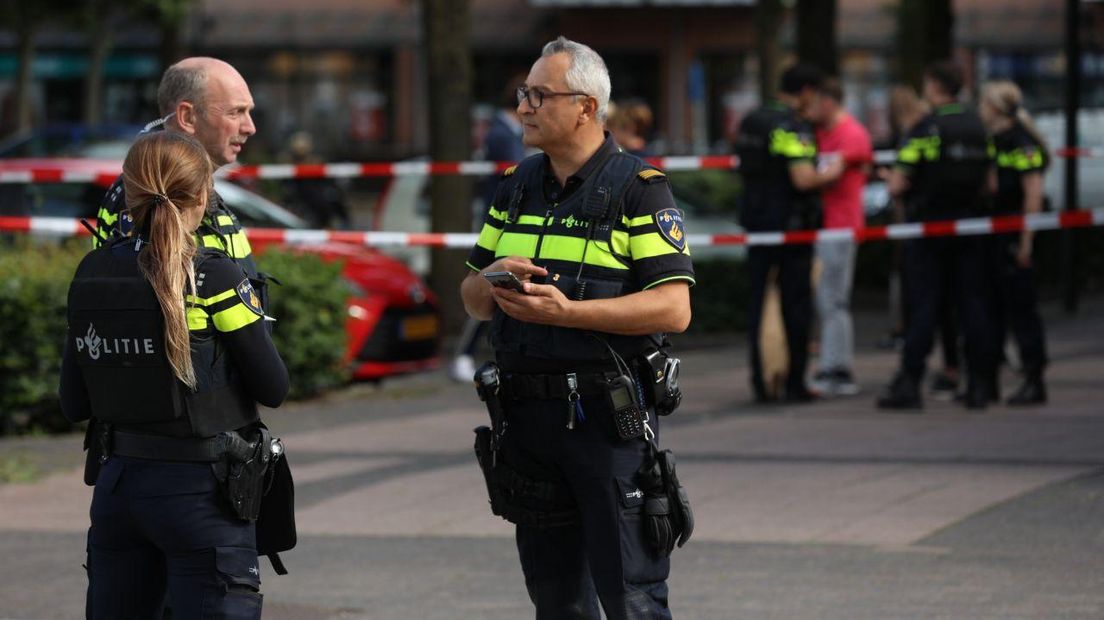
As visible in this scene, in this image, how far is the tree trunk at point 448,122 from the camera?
1352 centimetres

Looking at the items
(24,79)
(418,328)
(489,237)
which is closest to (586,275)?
(489,237)

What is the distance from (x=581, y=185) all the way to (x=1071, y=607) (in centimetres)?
238

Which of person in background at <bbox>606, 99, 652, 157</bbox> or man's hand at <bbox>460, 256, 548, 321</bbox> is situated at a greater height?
person in background at <bbox>606, 99, 652, 157</bbox>

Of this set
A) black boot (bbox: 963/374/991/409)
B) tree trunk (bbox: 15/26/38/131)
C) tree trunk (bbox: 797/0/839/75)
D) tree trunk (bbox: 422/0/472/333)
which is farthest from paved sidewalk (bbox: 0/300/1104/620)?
tree trunk (bbox: 15/26/38/131)

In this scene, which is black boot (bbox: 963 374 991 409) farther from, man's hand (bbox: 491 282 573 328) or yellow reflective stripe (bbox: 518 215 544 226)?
man's hand (bbox: 491 282 573 328)

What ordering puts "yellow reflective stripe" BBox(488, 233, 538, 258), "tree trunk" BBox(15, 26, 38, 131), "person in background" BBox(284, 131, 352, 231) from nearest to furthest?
"yellow reflective stripe" BBox(488, 233, 538, 258), "person in background" BBox(284, 131, 352, 231), "tree trunk" BBox(15, 26, 38, 131)

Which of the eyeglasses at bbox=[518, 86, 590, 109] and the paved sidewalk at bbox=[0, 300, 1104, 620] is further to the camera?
the paved sidewalk at bbox=[0, 300, 1104, 620]

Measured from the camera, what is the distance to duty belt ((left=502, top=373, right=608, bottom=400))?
429 centimetres

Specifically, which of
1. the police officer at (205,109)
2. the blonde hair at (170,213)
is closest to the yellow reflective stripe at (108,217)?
the police officer at (205,109)

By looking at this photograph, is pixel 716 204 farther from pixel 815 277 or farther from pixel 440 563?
pixel 440 563

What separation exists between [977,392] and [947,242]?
→ 87cm

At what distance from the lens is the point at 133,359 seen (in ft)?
12.7

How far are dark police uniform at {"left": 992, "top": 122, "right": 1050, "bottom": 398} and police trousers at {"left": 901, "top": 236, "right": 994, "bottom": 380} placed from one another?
0.23 m

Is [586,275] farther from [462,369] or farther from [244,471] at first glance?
[462,369]
